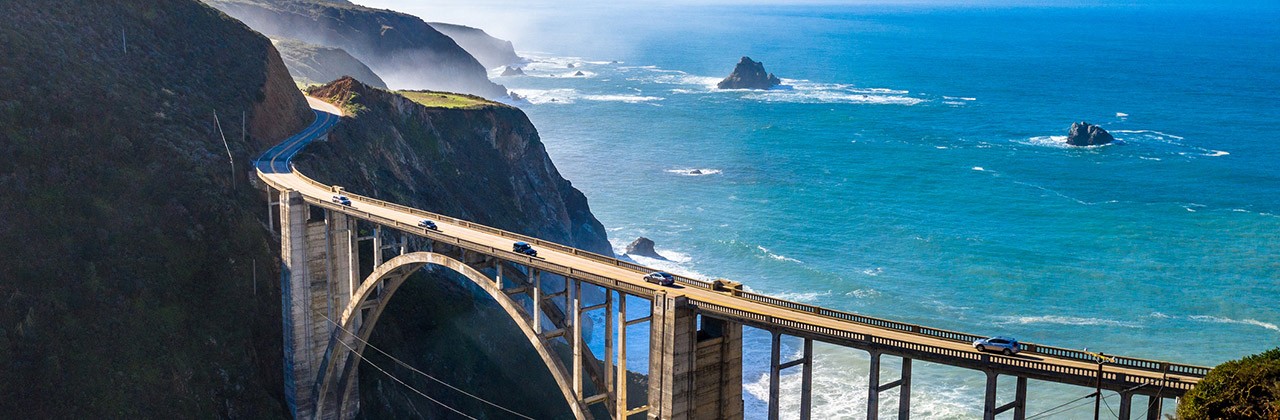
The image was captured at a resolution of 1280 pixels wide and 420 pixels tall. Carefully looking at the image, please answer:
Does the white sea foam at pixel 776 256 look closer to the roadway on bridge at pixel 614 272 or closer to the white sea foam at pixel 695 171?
the white sea foam at pixel 695 171

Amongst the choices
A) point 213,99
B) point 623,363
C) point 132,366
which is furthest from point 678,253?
point 623,363

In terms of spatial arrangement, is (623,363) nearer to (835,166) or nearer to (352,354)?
(352,354)

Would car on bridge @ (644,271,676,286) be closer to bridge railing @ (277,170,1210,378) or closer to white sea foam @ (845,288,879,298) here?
bridge railing @ (277,170,1210,378)

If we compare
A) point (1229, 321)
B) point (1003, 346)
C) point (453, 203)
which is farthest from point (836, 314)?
point (1229, 321)

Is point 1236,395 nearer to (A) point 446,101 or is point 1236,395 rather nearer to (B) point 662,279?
(B) point 662,279

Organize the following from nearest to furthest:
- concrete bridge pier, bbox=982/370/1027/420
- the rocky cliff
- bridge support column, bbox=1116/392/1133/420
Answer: bridge support column, bbox=1116/392/1133/420
concrete bridge pier, bbox=982/370/1027/420
the rocky cliff

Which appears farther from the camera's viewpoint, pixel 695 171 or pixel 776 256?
pixel 695 171

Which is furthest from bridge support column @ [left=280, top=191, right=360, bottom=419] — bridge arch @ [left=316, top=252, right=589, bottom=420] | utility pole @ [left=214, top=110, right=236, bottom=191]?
utility pole @ [left=214, top=110, right=236, bottom=191]

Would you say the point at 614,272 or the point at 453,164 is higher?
the point at 614,272

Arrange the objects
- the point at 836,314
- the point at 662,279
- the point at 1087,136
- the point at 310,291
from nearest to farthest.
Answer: the point at 836,314 < the point at 662,279 < the point at 310,291 < the point at 1087,136
